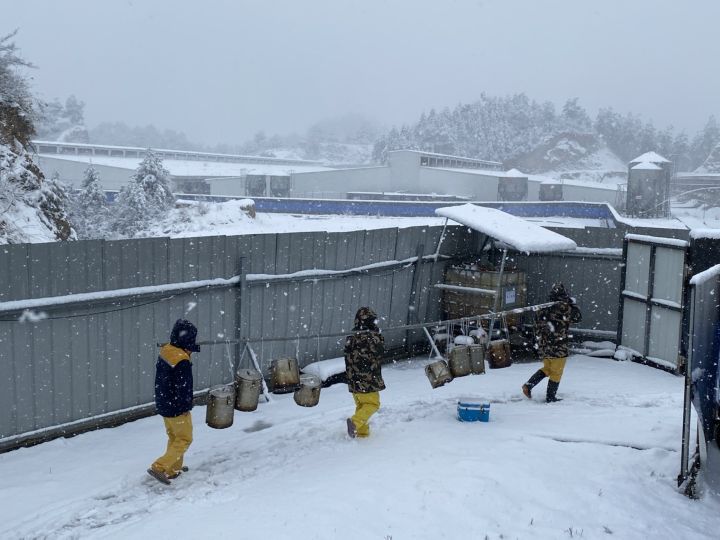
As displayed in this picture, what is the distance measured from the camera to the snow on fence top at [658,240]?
10834 millimetres

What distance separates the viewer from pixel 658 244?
11.3 metres

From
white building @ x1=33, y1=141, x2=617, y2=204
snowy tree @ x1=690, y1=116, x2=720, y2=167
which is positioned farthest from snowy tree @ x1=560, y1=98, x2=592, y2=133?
white building @ x1=33, y1=141, x2=617, y2=204

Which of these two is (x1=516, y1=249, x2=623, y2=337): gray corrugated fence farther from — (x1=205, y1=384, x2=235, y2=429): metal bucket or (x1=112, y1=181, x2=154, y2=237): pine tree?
(x1=112, y1=181, x2=154, y2=237): pine tree

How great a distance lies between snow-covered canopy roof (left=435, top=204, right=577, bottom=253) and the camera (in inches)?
441

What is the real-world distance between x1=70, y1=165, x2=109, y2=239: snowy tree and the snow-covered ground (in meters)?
38.9

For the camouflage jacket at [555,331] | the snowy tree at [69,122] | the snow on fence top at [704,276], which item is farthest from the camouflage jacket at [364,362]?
the snowy tree at [69,122]

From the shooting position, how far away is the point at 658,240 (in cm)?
1129

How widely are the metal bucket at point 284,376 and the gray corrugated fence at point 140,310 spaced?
0.56m

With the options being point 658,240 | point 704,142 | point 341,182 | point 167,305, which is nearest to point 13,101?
point 167,305

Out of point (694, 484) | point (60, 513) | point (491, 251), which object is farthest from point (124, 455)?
point (491, 251)

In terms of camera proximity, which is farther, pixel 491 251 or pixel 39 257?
pixel 491 251

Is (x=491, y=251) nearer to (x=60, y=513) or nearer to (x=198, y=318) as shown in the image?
(x=198, y=318)

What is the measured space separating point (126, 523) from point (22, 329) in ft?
8.40

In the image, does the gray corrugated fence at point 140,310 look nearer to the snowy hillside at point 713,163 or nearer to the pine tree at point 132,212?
the pine tree at point 132,212
